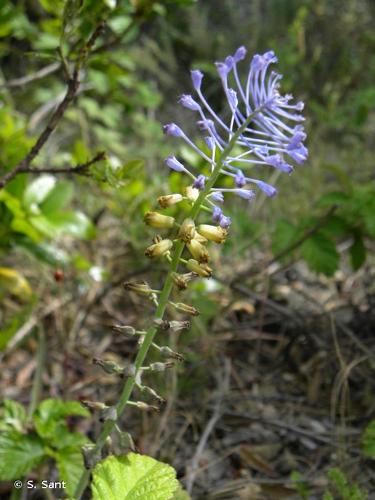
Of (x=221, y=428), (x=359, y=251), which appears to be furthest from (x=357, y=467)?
(x=359, y=251)

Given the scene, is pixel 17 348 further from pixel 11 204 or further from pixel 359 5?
pixel 359 5

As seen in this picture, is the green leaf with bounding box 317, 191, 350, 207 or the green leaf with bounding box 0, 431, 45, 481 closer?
the green leaf with bounding box 0, 431, 45, 481

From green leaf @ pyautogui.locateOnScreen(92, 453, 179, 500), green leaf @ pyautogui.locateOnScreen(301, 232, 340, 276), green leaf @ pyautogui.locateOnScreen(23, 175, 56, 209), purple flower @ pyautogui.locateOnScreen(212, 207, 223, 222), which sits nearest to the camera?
purple flower @ pyautogui.locateOnScreen(212, 207, 223, 222)

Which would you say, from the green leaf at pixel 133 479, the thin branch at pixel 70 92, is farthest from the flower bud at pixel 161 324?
the thin branch at pixel 70 92

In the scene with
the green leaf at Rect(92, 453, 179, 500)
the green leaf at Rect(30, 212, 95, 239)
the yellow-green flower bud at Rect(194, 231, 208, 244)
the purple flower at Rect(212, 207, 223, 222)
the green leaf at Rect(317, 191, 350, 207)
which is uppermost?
the green leaf at Rect(317, 191, 350, 207)

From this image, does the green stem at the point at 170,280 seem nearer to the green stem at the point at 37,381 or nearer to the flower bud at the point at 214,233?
the flower bud at the point at 214,233

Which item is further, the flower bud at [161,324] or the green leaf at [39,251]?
the green leaf at [39,251]

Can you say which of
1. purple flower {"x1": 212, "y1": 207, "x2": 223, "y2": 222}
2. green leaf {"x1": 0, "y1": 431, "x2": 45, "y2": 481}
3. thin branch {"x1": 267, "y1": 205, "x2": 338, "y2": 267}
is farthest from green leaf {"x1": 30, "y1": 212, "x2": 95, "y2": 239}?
purple flower {"x1": 212, "y1": 207, "x2": 223, "y2": 222}

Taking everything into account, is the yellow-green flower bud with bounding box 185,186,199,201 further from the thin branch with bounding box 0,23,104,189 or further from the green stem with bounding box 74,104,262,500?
the thin branch with bounding box 0,23,104,189
